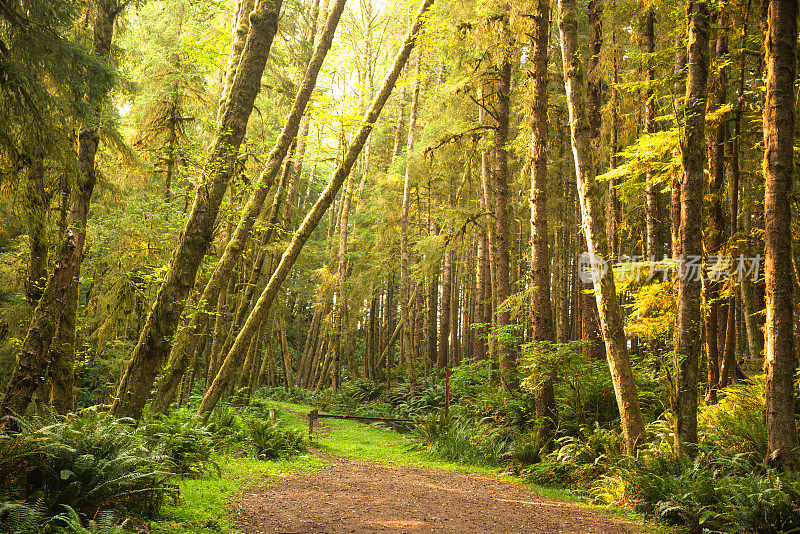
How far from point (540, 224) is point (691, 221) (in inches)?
140

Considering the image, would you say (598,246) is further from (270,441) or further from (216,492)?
(270,441)

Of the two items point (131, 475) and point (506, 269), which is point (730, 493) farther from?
point (506, 269)

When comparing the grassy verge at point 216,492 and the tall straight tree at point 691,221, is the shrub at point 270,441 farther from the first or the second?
the tall straight tree at point 691,221

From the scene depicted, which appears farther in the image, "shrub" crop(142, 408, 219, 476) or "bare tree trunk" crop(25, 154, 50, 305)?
"bare tree trunk" crop(25, 154, 50, 305)

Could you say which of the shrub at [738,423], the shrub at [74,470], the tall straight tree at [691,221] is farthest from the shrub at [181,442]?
the shrub at [738,423]

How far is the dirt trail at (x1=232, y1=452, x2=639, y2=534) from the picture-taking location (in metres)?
5.10

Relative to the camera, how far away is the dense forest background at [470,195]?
5.60 metres

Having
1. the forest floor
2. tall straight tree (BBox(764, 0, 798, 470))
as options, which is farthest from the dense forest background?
the forest floor

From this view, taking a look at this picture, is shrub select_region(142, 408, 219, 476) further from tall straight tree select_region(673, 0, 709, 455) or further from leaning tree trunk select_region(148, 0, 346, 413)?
tall straight tree select_region(673, 0, 709, 455)

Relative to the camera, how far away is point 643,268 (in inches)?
324

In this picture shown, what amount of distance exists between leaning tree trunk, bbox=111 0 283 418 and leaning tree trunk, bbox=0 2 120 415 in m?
2.41

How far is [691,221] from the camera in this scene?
21.2 feet

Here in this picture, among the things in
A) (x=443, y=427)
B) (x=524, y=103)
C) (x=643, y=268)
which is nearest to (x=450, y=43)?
(x=524, y=103)

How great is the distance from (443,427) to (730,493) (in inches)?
270
